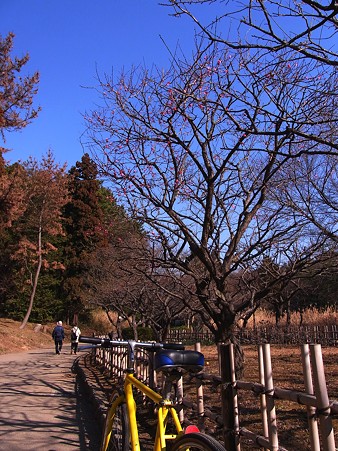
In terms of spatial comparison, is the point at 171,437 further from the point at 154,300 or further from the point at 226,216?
the point at 154,300

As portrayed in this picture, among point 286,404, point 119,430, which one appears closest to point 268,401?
point 119,430

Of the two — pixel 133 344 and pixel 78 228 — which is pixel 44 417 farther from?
pixel 78 228

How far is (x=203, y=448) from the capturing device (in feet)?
8.16

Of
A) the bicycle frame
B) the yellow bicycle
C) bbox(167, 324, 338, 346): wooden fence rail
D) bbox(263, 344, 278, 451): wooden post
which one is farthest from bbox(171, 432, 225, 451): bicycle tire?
bbox(167, 324, 338, 346): wooden fence rail

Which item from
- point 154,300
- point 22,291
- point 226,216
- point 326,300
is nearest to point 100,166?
point 226,216

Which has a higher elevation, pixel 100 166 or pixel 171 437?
pixel 100 166

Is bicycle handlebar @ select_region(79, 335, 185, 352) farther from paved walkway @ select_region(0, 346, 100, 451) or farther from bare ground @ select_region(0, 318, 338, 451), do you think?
paved walkway @ select_region(0, 346, 100, 451)

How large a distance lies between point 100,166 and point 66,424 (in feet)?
14.6

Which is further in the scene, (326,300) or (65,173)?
(65,173)

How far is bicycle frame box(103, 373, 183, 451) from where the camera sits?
2900 millimetres

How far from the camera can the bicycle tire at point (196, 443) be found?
7.96 ft

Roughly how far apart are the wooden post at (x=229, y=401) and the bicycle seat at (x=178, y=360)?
3.16 ft

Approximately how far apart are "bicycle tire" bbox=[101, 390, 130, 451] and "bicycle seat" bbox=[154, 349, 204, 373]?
2.72 feet

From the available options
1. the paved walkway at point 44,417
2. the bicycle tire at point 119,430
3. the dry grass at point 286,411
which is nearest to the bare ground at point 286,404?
the dry grass at point 286,411
